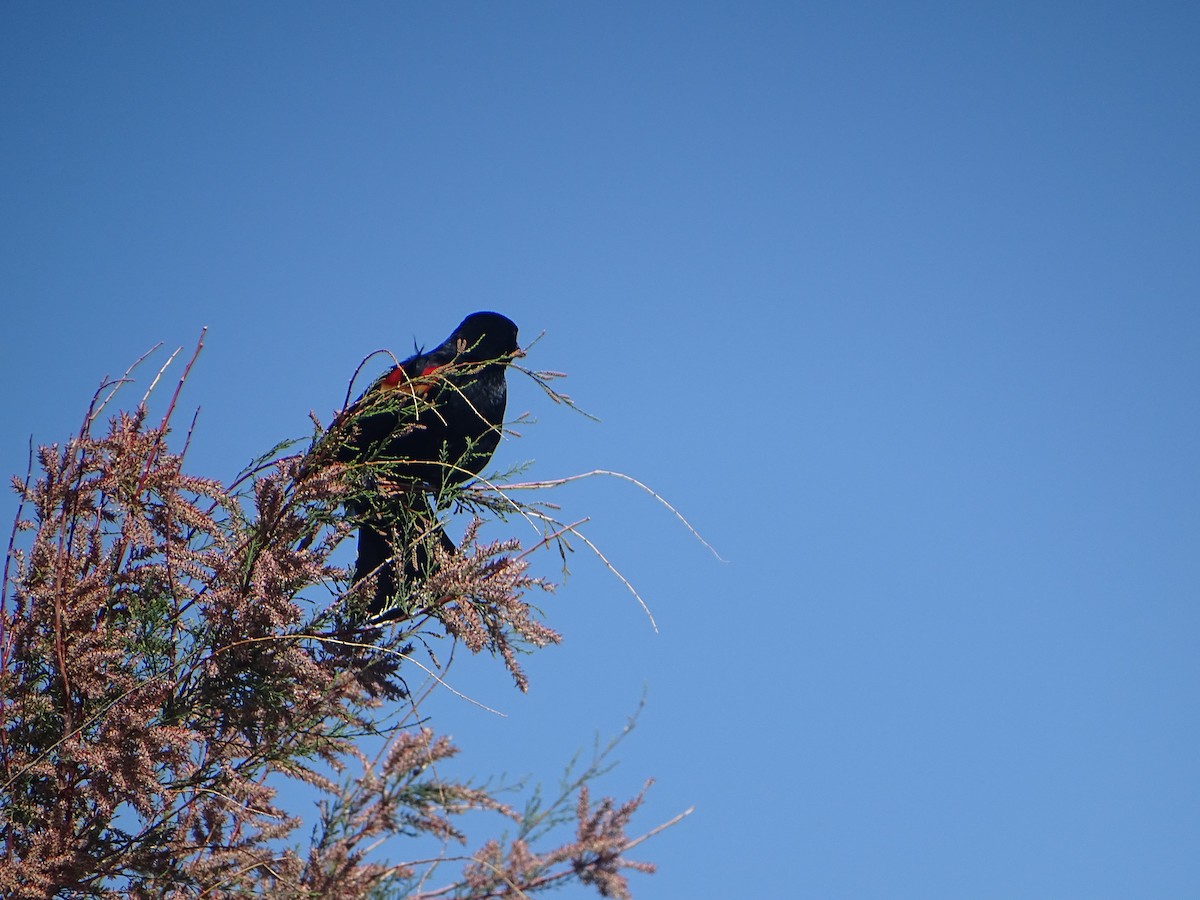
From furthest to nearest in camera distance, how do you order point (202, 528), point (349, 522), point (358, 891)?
1. point (349, 522)
2. point (202, 528)
3. point (358, 891)

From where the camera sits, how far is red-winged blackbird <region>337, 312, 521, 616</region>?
3.63 metres

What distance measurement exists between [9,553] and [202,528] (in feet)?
1.69

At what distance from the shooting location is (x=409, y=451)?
440cm

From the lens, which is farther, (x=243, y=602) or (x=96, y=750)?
(x=243, y=602)

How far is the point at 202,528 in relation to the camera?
3.34 metres

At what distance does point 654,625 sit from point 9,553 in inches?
72.1

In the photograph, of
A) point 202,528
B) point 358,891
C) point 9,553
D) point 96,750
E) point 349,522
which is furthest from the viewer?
point 349,522

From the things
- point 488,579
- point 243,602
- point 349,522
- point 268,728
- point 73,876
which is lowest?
point 73,876

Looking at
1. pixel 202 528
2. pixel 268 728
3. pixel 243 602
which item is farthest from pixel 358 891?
pixel 202 528

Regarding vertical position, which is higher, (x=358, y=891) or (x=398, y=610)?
(x=398, y=610)

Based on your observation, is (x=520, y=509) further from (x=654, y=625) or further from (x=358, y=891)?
(x=358, y=891)

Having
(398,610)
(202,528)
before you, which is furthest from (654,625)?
(202,528)

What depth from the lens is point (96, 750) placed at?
113 inches

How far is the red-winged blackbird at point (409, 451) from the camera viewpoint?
143 inches
